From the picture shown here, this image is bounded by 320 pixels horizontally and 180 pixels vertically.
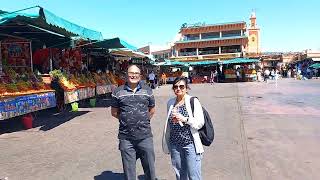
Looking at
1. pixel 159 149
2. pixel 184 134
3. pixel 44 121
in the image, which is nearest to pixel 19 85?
pixel 44 121

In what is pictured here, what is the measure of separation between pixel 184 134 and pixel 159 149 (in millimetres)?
3454

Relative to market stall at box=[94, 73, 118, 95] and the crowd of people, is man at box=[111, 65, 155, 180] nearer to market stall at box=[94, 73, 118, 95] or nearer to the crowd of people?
the crowd of people

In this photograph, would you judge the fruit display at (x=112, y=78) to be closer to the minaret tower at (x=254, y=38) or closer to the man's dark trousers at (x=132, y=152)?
the man's dark trousers at (x=132, y=152)

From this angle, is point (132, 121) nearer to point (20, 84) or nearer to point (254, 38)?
point (20, 84)

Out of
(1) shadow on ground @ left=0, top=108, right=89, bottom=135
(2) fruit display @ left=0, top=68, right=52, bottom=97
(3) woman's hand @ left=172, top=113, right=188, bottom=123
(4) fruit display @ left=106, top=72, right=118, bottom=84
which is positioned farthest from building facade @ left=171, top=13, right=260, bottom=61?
(3) woman's hand @ left=172, top=113, right=188, bottom=123

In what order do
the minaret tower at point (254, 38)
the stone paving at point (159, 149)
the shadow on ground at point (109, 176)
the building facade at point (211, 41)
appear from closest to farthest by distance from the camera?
1. the shadow on ground at point (109, 176)
2. the stone paving at point (159, 149)
3. the building facade at point (211, 41)
4. the minaret tower at point (254, 38)

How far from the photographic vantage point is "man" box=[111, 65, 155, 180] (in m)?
4.79

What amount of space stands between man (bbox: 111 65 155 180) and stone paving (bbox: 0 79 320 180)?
1.18 meters

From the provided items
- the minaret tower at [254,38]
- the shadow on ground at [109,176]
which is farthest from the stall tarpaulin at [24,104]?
the minaret tower at [254,38]

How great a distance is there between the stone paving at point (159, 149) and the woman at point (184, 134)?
137 centimetres

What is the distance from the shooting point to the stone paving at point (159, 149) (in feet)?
20.5

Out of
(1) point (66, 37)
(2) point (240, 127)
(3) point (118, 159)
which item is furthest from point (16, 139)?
(2) point (240, 127)

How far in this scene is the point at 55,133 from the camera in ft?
32.4

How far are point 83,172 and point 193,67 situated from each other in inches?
2012
